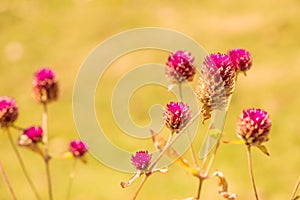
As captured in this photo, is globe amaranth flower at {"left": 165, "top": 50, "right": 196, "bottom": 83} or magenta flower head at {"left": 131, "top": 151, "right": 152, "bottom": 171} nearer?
magenta flower head at {"left": 131, "top": 151, "right": 152, "bottom": 171}

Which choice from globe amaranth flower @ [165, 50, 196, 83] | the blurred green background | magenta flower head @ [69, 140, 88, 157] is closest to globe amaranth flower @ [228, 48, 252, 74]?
globe amaranth flower @ [165, 50, 196, 83]

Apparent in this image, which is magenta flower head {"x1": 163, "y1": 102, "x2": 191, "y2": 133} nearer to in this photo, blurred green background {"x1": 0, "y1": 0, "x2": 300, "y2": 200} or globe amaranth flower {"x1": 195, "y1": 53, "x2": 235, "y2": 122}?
globe amaranth flower {"x1": 195, "y1": 53, "x2": 235, "y2": 122}

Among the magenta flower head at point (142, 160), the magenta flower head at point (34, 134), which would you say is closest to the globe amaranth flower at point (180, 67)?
the magenta flower head at point (142, 160)

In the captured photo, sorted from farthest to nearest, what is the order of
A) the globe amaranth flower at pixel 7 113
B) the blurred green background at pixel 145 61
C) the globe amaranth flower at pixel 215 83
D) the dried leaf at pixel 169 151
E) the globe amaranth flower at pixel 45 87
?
the blurred green background at pixel 145 61
the globe amaranth flower at pixel 45 87
the globe amaranth flower at pixel 7 113
the dried leaf at pixel 169 151
the globe amaranth flower at pixel 215 83

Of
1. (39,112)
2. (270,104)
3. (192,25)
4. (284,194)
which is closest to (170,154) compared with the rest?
(284,194)

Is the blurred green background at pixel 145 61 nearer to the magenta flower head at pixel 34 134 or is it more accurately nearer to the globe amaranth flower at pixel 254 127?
the magenta flower head at pixel 34 134

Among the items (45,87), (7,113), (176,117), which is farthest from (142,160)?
(45,87)
